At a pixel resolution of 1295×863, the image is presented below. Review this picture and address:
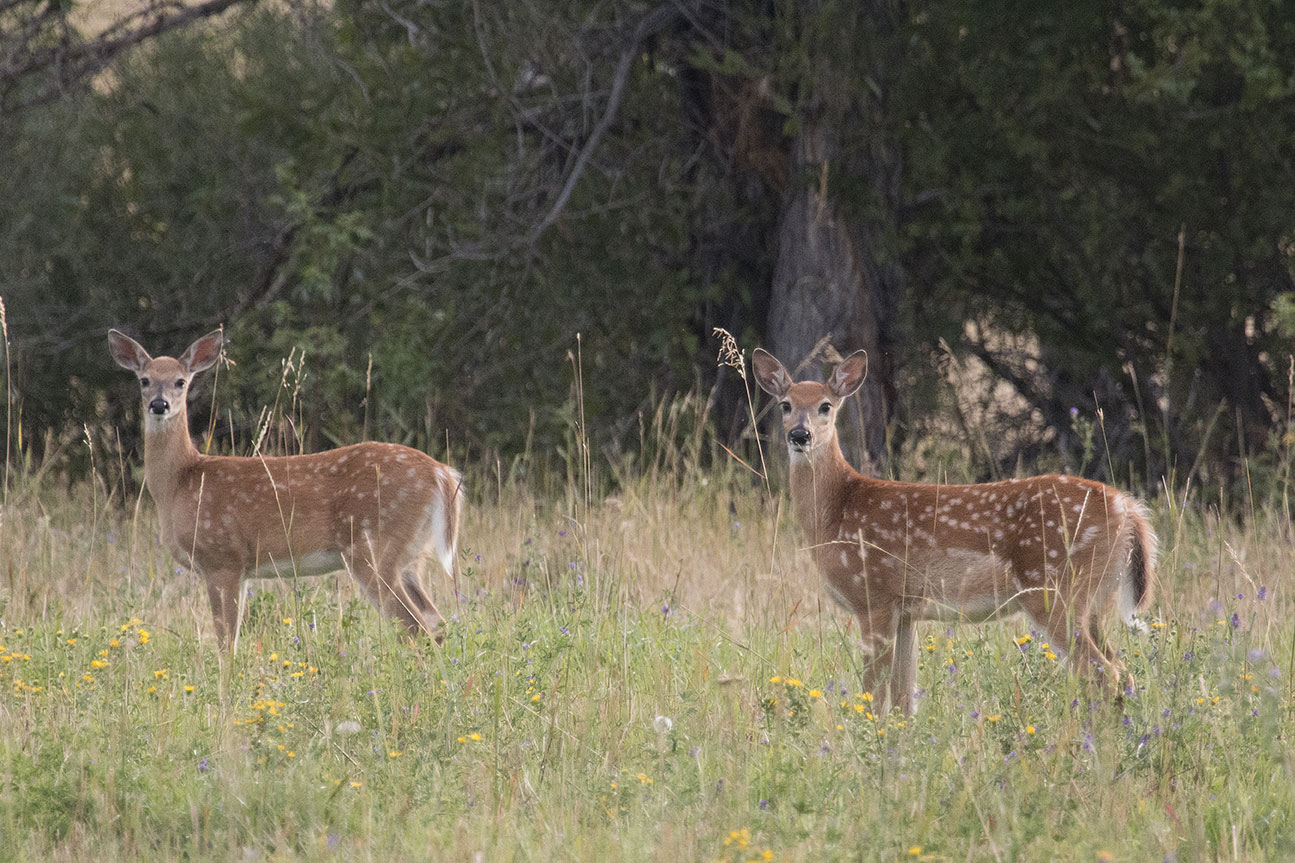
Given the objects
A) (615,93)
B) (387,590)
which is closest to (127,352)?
(387,590)

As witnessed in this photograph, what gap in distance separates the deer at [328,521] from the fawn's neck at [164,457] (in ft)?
0.54

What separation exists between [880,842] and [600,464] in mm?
6221

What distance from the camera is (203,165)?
12617 mm

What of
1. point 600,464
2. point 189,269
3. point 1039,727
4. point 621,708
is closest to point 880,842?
point 1039,727

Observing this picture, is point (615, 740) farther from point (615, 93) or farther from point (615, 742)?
point (615, 93)

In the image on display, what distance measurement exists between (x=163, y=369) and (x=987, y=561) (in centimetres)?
367

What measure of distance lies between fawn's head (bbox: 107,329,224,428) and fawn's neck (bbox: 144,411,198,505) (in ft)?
0.12

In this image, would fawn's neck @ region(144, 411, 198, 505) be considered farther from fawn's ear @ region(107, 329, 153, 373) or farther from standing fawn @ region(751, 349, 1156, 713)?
standing fawn @ region(751, 349, 1156, 713)

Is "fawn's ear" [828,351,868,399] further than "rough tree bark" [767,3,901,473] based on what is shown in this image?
No

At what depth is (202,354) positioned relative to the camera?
7.06 metres

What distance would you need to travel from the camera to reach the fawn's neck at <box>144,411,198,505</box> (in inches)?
264

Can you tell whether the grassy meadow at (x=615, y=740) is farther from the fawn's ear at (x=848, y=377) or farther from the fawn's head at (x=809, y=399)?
the fawn's ear at (x=848, y=377)

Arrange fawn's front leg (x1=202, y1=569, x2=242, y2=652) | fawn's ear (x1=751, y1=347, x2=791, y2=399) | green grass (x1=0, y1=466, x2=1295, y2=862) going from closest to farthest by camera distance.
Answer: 1. green grass (x1=0, y1=466, x2=1295, y2=862)
2. fawn's front leg (x1=202, y1=569, x2=242, y2=652)
3. fawn's ear (x1=751, y1=347, x2=791, y2=399)

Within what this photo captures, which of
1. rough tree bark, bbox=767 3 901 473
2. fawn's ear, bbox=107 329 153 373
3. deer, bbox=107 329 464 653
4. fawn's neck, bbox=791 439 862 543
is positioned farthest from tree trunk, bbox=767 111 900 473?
fawn's ear, bbox=107 329 153 373
